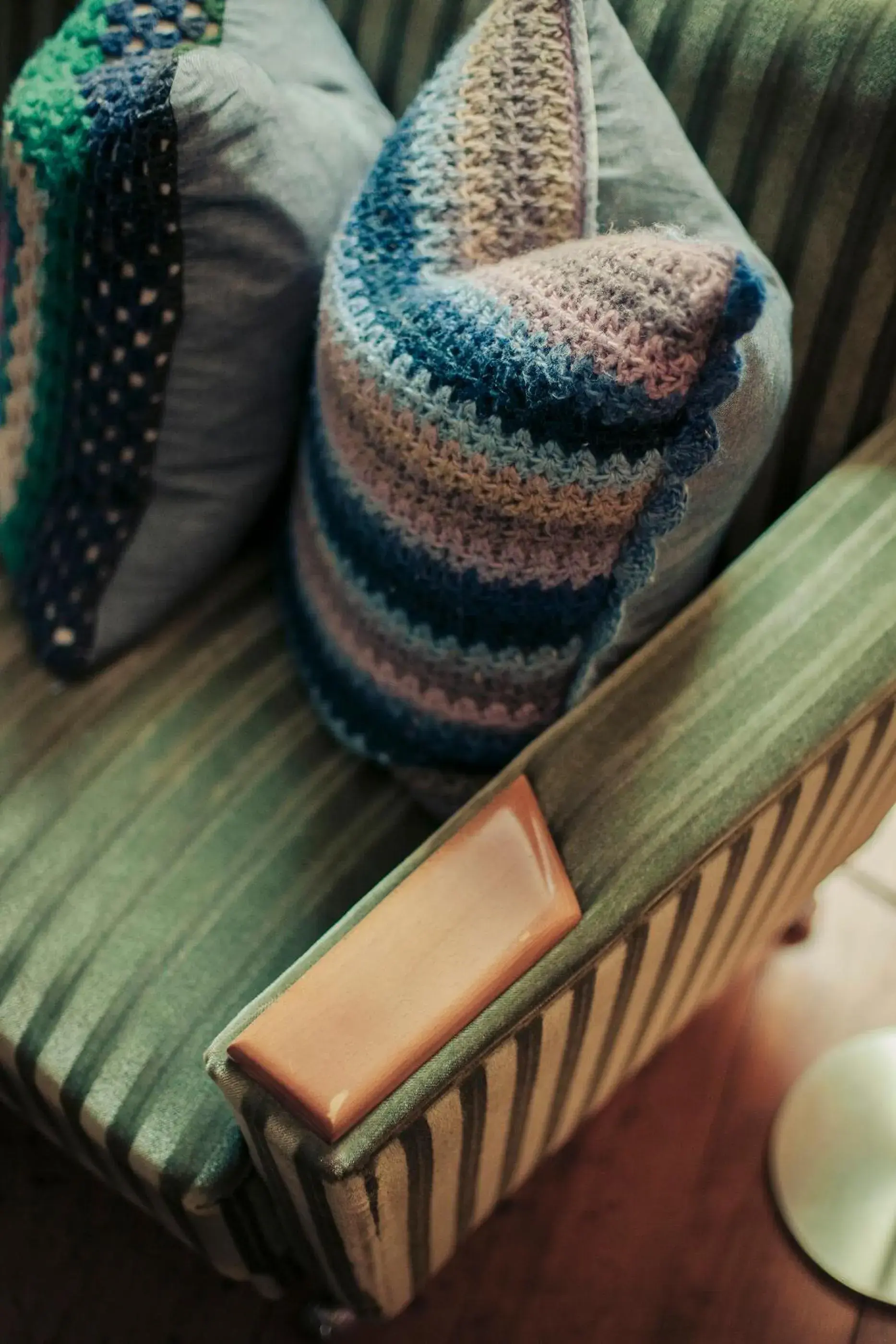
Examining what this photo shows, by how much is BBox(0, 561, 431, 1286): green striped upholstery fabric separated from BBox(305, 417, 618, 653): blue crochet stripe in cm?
18

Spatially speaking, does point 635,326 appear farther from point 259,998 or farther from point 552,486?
point 259,998

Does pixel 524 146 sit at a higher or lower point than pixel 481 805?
higher

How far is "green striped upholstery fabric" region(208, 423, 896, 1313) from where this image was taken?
58 cm

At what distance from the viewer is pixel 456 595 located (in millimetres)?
679

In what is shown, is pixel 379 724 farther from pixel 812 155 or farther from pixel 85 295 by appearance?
pixel 812 155

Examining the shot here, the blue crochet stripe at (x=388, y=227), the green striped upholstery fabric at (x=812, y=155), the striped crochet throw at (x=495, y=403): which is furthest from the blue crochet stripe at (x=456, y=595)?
the green striped upholstery fabric at (x=812, y=155)

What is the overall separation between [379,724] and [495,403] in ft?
0.89

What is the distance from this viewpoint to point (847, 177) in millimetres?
747

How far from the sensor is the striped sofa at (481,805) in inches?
24.2

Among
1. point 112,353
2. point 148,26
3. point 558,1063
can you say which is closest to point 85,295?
point 112,353

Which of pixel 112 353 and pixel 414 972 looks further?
pixel 112 353

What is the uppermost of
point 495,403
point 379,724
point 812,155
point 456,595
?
point 812,155

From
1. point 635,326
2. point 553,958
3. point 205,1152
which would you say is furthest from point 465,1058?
point 635,326

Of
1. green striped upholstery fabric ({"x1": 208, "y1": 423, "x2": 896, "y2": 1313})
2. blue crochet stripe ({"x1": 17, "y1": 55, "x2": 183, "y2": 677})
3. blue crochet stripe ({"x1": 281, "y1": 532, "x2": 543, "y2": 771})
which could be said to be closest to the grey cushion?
blue crochet stripe ({"x1": 17, "y1": 55, "x2": 183, "y2": 677})
